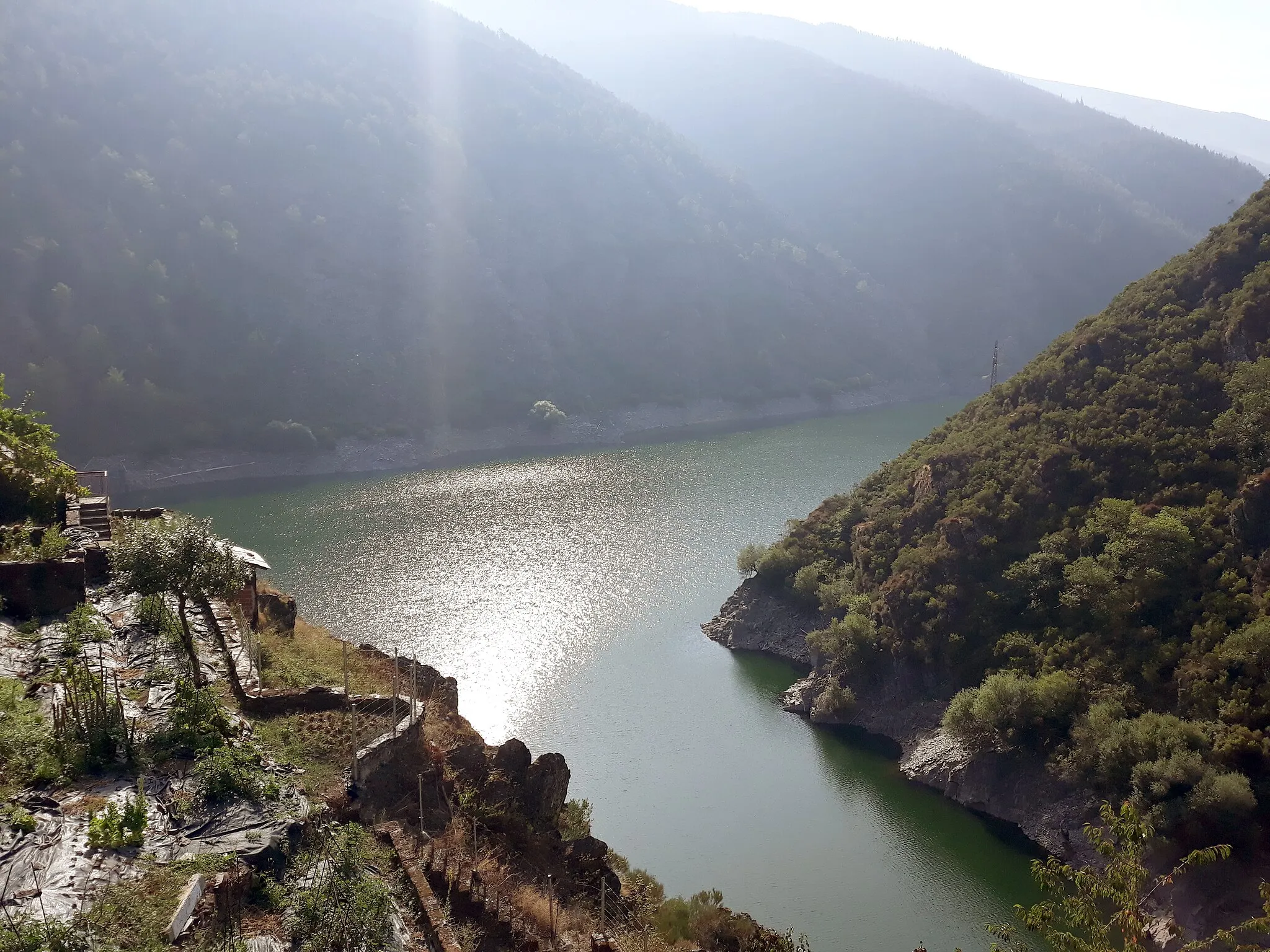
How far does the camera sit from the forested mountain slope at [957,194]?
136500 mm

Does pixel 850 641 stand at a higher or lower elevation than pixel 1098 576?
lower

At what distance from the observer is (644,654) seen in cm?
3712

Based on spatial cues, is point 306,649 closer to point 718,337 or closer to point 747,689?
point 747,689

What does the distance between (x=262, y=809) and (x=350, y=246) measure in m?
89.3

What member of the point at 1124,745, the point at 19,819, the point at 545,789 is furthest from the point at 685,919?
the point at 19,819

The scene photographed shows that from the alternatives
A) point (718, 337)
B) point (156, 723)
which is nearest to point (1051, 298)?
point (718, 337)

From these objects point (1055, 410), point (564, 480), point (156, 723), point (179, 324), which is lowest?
point (564, 480)

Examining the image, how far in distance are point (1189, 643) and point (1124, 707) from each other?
2.35 meters

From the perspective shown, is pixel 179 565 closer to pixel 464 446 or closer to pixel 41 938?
pixel 41 938

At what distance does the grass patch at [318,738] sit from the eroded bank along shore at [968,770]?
17.1 meters

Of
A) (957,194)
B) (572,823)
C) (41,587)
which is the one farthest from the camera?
(957,194)

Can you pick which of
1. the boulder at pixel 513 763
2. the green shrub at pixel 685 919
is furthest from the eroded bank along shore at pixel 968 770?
the boulder at pixel 513 763

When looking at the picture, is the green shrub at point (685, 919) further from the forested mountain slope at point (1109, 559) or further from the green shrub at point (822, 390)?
the green shrub at point (822, 390)

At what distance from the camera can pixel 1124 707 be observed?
24.2 m
